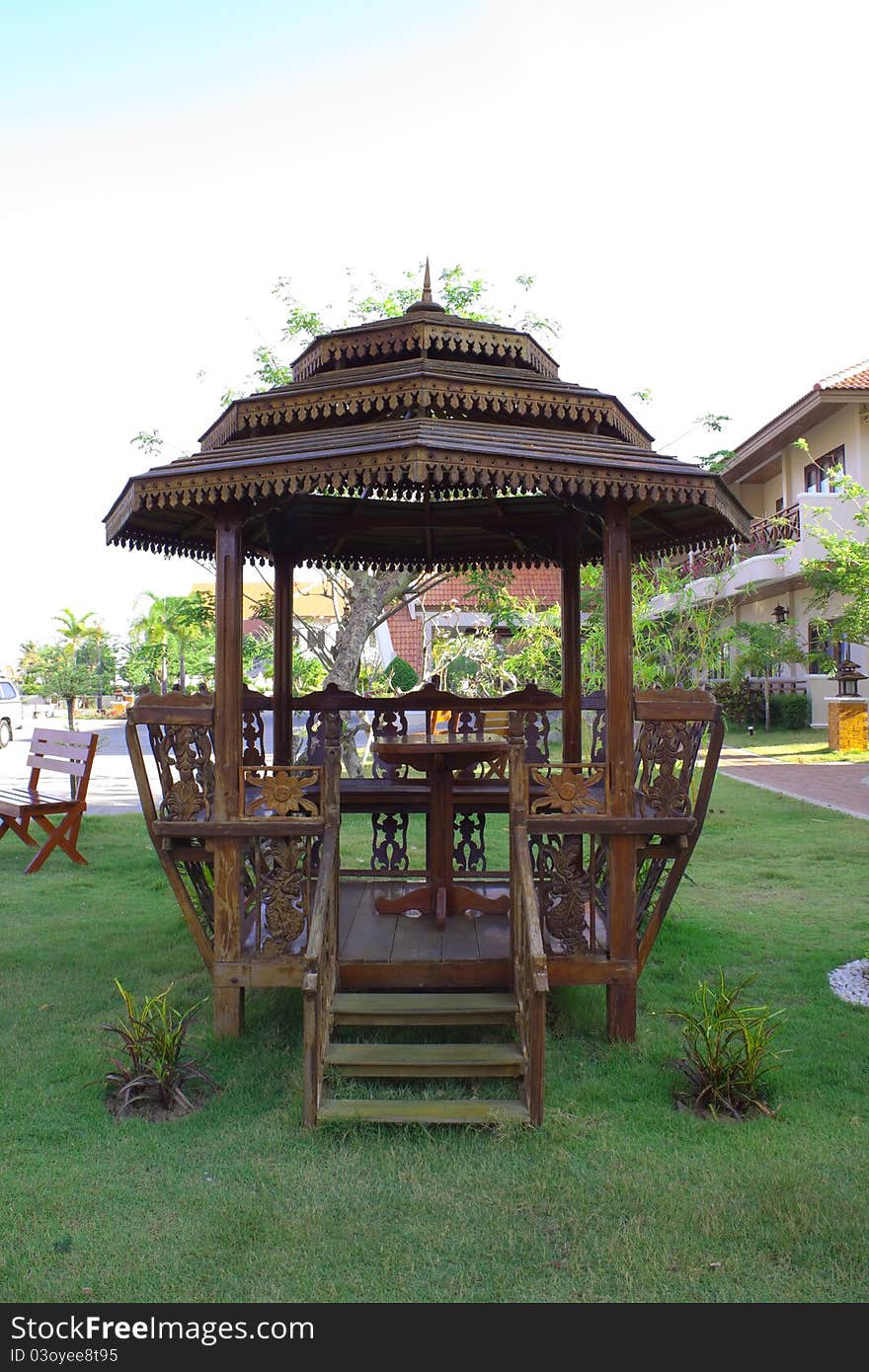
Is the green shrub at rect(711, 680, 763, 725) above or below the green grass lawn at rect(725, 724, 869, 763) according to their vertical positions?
above

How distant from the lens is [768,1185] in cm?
367

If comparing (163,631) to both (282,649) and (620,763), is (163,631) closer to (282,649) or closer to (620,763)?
(282,649)

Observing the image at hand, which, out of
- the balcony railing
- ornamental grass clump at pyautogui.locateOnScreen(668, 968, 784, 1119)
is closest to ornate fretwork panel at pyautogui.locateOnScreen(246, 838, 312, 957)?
ornamental grass clump at pyautogui.locateOnScreen(668, 968, 784, 1119)

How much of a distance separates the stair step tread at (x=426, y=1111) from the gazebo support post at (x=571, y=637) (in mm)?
3229

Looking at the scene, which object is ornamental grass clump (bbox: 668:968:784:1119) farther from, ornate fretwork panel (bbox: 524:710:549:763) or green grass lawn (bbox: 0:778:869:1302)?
ornate fretwork panel (bbox: 524:710:549:763)

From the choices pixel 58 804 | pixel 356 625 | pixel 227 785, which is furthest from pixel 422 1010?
pixel 356 625

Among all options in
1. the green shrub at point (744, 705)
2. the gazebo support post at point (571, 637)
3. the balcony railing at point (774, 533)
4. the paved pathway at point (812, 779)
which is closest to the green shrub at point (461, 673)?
the paved pathway at point (812, 779)

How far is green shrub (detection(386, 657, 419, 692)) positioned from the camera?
60.6 feet

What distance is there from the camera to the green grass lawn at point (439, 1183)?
313cm

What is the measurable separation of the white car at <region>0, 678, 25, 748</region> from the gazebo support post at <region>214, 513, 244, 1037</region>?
2378 centimetres

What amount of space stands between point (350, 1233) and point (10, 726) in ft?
87.8

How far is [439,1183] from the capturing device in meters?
3.72

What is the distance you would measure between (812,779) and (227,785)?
13.4m

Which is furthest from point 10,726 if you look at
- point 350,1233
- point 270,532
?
point 350,1233
